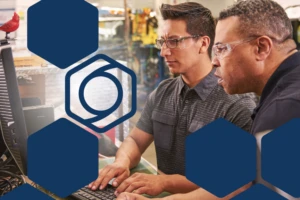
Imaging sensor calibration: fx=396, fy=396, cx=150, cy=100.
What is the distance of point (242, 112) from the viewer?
4.71 feet

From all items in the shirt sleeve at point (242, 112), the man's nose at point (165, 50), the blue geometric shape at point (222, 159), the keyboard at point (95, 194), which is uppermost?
the man's nose at point (165, 50)

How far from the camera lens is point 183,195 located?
123 cm

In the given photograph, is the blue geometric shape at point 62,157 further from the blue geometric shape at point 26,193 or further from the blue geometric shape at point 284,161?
the blue geometric shape at point 284,161

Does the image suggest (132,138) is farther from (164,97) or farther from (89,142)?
(89,142)

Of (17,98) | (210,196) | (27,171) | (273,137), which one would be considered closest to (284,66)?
(273,137)

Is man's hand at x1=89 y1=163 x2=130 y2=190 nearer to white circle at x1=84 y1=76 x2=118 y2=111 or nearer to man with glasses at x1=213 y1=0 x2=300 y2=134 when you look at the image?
white circle at x1=84 y1=76 x2=118 y2=111

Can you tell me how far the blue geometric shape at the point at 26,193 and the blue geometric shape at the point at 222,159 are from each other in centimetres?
52

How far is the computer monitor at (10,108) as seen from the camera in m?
1.05

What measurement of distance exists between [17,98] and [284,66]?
76 centimetres

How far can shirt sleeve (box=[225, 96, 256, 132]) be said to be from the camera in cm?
140

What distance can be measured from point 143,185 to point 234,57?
0.51m

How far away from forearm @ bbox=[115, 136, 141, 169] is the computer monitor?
0.49 meters

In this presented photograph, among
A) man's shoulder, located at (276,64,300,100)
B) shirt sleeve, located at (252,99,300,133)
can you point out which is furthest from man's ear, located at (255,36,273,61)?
shirt sleeve, located at (252,99,300,133)

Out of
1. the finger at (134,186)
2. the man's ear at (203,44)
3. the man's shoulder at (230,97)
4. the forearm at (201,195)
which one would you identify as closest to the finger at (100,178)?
the finger at (134,186)
